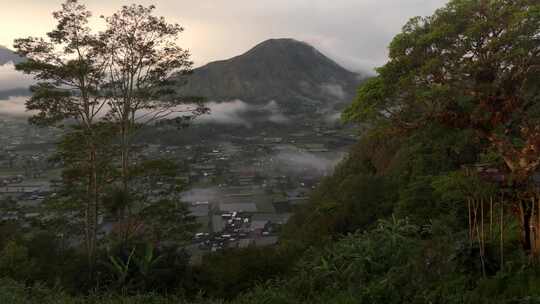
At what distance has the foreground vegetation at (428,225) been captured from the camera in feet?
16.7

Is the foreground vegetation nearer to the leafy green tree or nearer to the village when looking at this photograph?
the leafy green tree

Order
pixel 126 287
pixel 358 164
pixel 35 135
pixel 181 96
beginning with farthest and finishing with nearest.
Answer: pixel 35 135
pixel 358 164
pixel 181 96
pixel 126 287

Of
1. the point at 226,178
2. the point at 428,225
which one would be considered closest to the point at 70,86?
the point at 428,225

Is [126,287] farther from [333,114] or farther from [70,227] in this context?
[333,114]

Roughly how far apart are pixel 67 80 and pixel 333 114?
143316 millimetres

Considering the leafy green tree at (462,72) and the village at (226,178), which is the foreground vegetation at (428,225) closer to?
the leafy green tree at (462,72)

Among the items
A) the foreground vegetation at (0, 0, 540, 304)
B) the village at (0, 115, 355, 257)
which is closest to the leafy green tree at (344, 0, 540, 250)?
the foreground vegetation at (0, 0, 540, 304)

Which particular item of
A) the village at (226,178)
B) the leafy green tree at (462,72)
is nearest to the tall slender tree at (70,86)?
the village at (226,178)

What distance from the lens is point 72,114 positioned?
12391 millimetres

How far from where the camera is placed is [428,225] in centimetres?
830

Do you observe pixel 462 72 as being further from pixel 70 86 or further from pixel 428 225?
pixel 70 86

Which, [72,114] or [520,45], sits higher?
[520,45]

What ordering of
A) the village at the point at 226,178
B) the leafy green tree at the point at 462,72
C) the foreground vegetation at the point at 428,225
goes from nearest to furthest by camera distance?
the foreground vegetation at the point at 428,225, the leafy green tree at the point at 462,72, the village at the point at 226,178

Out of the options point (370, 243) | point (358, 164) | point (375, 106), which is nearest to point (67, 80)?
point (375, 106)
